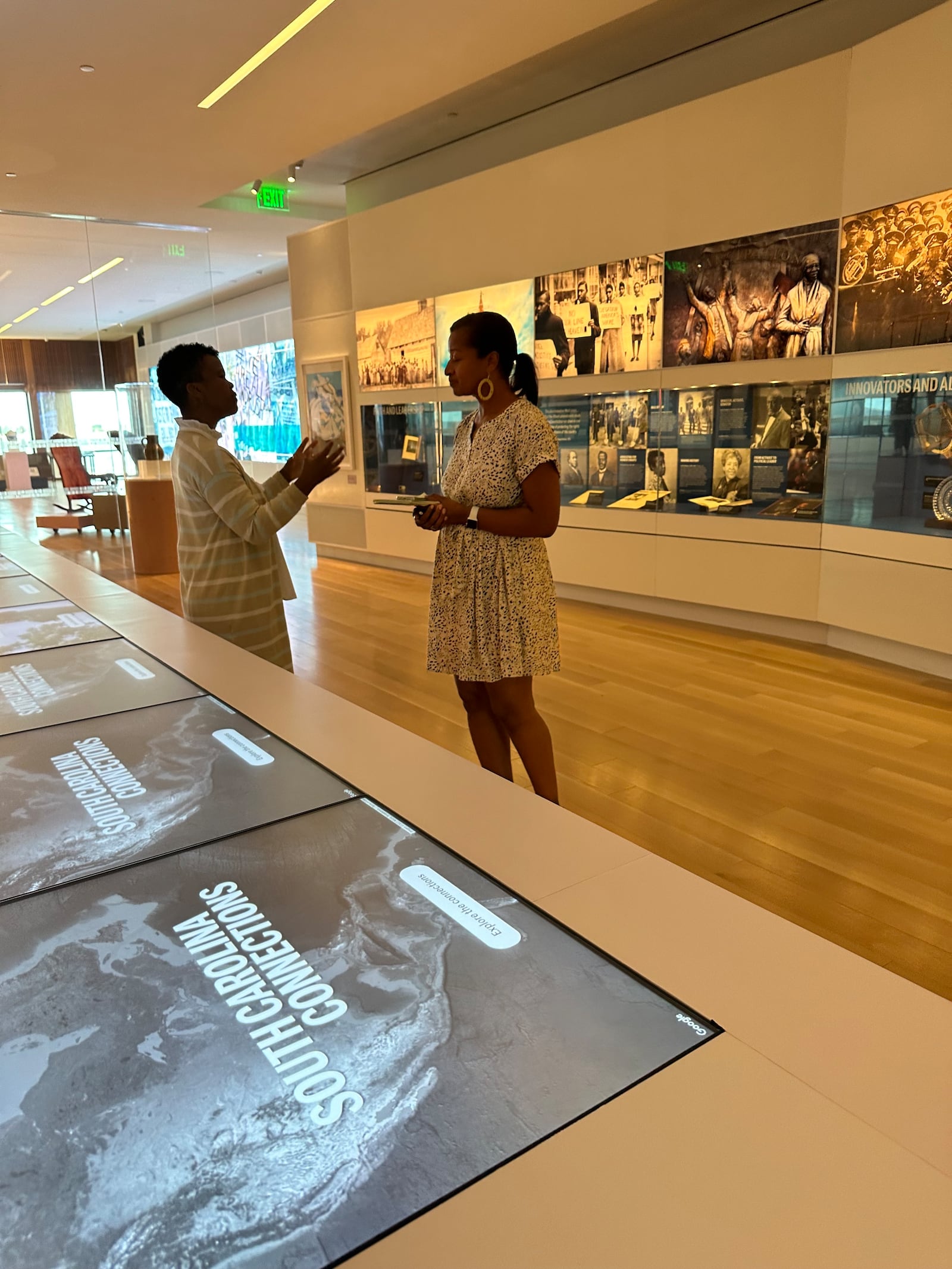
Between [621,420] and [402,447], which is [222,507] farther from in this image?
[402,447]

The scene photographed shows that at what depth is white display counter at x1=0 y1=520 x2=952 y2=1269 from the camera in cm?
56

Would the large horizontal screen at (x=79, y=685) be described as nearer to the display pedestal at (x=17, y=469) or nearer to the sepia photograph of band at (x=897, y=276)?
the sepia photograph of band at (x=897, y=276)

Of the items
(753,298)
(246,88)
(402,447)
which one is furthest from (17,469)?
(753,298)

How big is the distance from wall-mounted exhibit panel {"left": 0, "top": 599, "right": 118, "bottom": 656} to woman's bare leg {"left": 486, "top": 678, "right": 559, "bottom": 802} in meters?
1.02

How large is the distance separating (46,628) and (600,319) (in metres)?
4.77

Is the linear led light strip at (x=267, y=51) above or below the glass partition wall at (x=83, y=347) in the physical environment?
above

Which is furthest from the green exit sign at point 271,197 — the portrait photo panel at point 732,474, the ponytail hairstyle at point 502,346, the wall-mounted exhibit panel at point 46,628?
the ponytail hairstyle at point 502,346

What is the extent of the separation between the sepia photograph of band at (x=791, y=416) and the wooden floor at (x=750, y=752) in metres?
1.17

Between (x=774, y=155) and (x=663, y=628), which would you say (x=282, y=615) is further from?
(x=774, y=155)

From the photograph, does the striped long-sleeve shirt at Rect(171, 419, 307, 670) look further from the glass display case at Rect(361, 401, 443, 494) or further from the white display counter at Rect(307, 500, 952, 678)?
the glass display case at Rect(361, 401, 443, 494)

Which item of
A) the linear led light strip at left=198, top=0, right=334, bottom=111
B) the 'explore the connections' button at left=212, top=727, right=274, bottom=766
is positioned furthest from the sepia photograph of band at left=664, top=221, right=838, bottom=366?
the 'explore the connections' button at left=212, top=727, right=274, bottom=766

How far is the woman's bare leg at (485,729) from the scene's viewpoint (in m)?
2.61

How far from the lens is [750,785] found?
10.8 ft

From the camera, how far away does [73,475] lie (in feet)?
43.7
